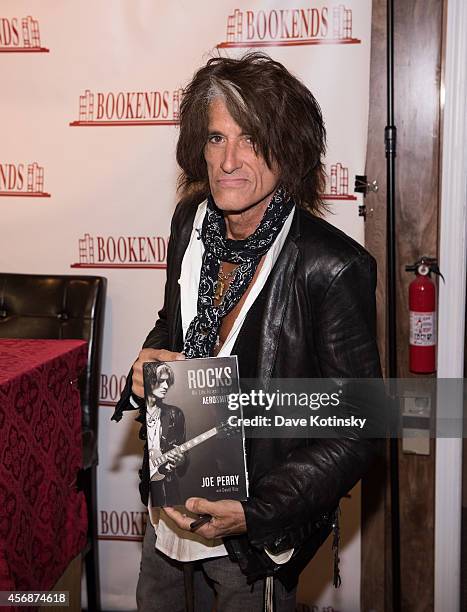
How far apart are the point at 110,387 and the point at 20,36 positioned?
4.46ft

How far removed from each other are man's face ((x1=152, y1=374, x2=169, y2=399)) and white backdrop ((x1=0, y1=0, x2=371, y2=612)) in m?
1.41

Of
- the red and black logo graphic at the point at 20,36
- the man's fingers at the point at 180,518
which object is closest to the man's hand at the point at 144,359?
the man's fingers at the point at 180,518

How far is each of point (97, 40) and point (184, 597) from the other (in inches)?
77.0

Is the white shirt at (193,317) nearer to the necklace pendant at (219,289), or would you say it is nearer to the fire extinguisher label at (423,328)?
the necklace pendant at (219,289)

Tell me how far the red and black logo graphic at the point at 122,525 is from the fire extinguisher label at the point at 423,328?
1278 mm

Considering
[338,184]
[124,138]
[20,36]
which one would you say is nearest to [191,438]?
[338,184]

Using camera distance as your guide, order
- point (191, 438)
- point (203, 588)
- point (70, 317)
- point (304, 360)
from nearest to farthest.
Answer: point (191, 438) < point (304, 360) < point (203, 588) < point (70, 317)

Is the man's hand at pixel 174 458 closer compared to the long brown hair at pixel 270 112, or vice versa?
the man's hand at pixel 174 458

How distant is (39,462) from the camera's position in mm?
1965

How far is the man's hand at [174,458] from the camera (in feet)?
4.70

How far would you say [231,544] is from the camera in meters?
1.53

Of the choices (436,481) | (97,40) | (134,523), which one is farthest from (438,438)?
(97,40)

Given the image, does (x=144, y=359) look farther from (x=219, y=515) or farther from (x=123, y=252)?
(x=123, y=252)

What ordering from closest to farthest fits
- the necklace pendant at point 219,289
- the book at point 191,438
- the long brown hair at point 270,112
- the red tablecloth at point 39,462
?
1. the book at point 191,438
2. the long brown hair at point 270,112
3. the necklace pendant at point 219,289
4. the red tablecloth at point 39,462
